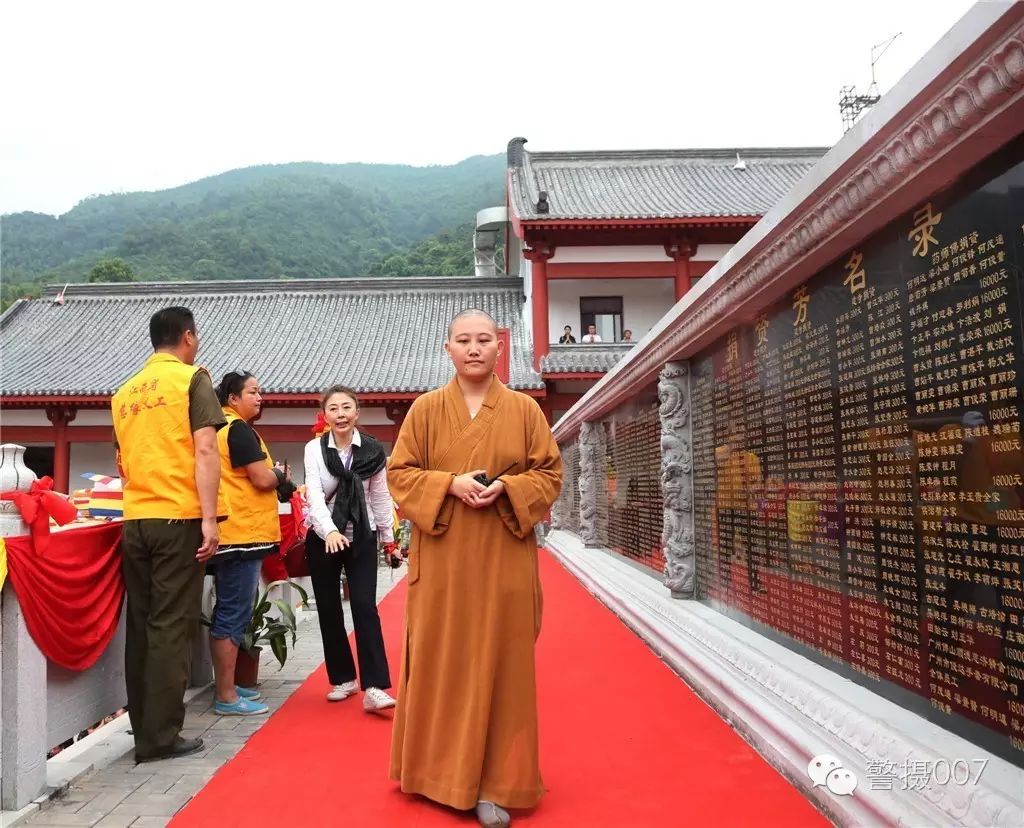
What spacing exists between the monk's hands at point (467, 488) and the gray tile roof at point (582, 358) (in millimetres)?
10654

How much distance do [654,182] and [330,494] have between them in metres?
15.6

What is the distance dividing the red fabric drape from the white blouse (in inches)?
29.8

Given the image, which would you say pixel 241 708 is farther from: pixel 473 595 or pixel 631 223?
pixel 631 223

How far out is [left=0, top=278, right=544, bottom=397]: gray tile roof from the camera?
13.6 m

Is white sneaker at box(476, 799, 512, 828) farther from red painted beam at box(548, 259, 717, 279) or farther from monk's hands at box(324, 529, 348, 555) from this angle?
red painted beam at box(548, 259, 717, 279)

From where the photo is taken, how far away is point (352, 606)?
10.2 ft

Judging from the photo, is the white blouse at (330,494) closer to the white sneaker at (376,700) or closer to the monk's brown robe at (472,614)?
the white sneaker at (376,700)

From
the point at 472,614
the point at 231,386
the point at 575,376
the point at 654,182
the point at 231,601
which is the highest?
the point at 654,182

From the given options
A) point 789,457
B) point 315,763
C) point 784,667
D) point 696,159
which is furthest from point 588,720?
point 696,159

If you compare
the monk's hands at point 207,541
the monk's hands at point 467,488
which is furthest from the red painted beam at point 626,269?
the monk's hands at point 467,488

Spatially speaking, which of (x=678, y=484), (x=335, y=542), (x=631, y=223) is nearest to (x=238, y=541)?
(x=335, y=542)

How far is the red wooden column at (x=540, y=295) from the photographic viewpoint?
45.6ft

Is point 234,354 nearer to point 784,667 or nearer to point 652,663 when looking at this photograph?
point 652,663

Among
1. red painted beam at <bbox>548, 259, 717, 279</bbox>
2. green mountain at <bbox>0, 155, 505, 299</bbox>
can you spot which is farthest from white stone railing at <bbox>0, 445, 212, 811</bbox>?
green mountain at <bbox>0, 155, 505, 299</bbox>
